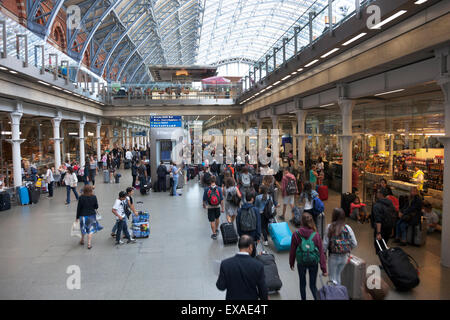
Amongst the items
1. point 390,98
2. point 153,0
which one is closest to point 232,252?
point 390,98

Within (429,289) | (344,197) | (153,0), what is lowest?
(429,289)

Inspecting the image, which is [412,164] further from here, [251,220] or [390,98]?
[251,220]

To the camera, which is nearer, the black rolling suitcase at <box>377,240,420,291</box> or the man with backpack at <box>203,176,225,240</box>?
the black rolling suitcase at <box>377,240,420,291</box>

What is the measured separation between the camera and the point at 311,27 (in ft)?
35.3

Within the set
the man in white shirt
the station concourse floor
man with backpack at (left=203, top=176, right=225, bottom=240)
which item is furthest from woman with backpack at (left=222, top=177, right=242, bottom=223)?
the man in white shirt

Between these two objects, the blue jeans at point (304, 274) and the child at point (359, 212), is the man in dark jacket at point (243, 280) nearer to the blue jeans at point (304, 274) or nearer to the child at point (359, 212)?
the blue jeans at point (304, 274)

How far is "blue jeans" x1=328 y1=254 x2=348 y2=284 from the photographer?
17.2 feet

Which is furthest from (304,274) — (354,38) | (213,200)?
(354,38)

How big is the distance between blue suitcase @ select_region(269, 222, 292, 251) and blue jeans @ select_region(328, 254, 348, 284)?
8.52 ft

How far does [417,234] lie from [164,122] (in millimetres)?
15043

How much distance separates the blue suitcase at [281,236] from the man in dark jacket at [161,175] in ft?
34.2

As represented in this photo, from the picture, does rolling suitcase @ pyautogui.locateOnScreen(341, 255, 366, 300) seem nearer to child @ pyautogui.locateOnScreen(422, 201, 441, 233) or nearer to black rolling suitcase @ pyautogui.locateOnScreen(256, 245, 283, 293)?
black rolling suitcase @ pyautogui.locateOnScreen(256, 245, 283, 293)

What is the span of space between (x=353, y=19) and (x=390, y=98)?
270 inches

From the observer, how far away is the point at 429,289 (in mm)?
5988
